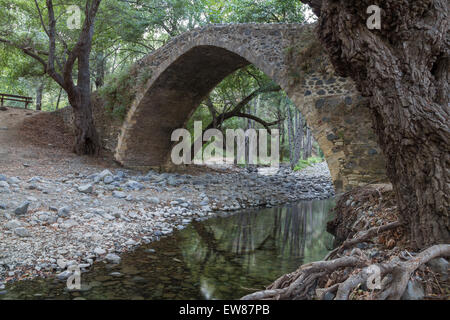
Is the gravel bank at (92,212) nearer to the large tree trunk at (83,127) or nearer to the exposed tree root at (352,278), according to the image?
the large tree trunk at (83,127)

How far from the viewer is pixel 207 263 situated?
4.22 meters

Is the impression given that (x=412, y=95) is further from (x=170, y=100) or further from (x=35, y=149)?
(x=35, y=149)

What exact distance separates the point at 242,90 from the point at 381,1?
36.4ft

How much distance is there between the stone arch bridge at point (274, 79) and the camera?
6125 millimetres

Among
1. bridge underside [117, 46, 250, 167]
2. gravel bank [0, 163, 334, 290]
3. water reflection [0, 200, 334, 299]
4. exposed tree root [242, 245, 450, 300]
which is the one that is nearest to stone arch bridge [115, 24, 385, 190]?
bridge underside [117, 46, 250, 167]

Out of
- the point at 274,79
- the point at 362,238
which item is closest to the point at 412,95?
the point at 362,238

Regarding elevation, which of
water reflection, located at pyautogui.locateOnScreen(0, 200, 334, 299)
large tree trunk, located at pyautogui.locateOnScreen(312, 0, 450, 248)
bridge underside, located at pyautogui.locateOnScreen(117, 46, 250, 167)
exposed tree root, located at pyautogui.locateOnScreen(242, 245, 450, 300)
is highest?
bridge underside, located at pyautogui.locateOnScreen(117, 46, 250, 167)

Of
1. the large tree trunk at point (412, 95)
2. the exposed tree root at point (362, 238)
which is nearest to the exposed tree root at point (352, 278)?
the large tree trunk at point (412, 95)

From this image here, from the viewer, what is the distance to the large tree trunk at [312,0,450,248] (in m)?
2.53

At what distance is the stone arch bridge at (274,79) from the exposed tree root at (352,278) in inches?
143

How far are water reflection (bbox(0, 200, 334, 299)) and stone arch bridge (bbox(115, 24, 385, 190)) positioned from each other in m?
1.52

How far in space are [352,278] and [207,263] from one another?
2.27 metres

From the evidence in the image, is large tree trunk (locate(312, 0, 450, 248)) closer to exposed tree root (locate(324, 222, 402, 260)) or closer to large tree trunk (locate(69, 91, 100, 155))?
exposed tree root (locate(324, 222, 402, 260))
